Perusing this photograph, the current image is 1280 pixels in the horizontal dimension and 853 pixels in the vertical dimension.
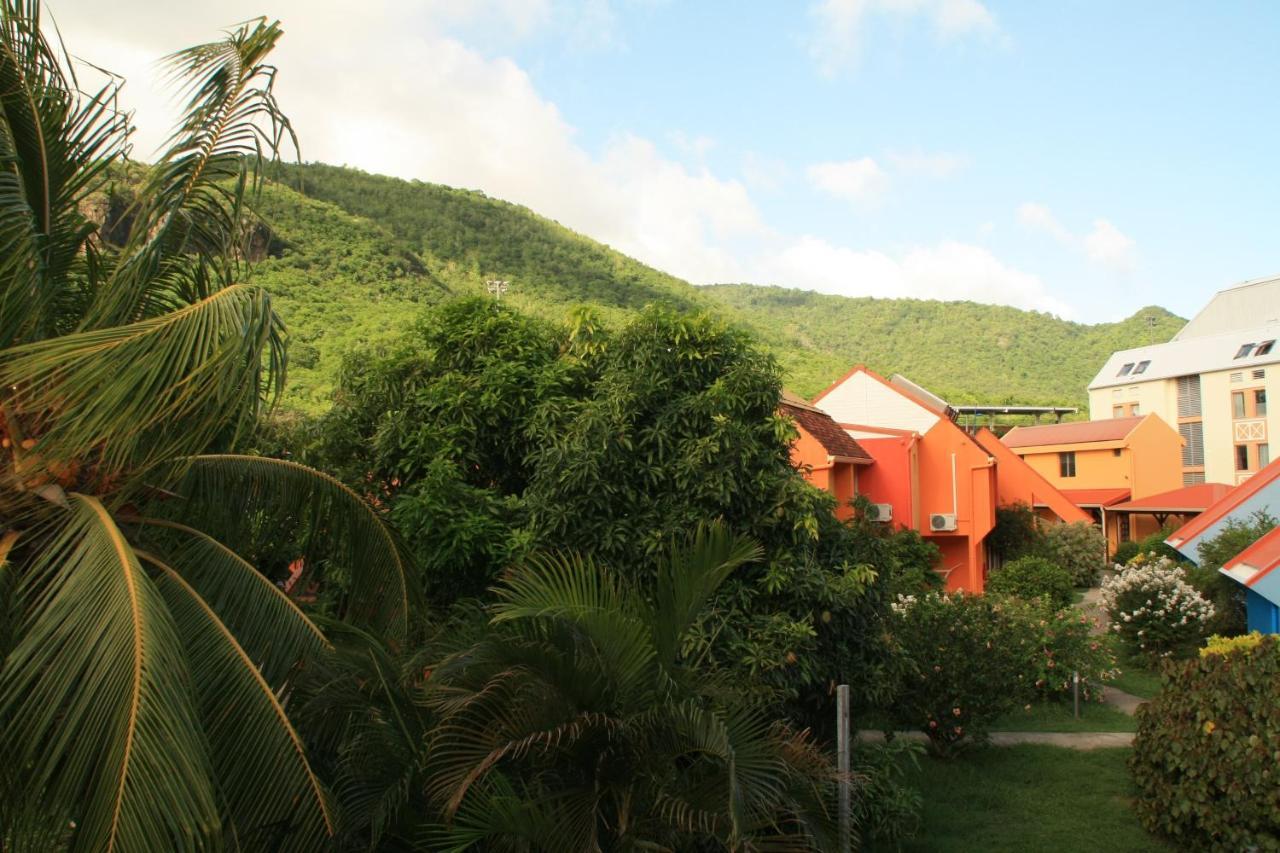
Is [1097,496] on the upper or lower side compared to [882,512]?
upper

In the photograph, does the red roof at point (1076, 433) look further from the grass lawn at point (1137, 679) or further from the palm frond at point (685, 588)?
the palm frond at point (685, 588)

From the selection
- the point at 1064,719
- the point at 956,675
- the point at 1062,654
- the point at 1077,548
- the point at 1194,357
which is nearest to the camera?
the point at 956,675

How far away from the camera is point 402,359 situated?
31.2 feet

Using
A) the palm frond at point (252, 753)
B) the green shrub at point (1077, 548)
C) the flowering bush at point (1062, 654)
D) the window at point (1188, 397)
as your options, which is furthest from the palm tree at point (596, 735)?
the window at point (1188, 397)

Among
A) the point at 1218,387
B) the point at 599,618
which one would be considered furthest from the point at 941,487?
the point at 1218,387

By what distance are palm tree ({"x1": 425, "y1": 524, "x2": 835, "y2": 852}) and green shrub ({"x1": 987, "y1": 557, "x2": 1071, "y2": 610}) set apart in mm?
21138

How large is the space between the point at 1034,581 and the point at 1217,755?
674 inches

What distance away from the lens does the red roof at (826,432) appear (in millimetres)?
21255

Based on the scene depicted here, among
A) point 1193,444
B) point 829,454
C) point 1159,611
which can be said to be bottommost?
point 1159,611

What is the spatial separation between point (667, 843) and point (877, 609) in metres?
3.95

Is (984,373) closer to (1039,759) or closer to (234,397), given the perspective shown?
(1039,759)

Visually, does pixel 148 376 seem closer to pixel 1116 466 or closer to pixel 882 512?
pixel 882 512

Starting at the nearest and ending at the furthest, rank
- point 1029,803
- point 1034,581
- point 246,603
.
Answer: point 246,603, point 1029,803, point 1034,581

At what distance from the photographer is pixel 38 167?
5.58 meters
